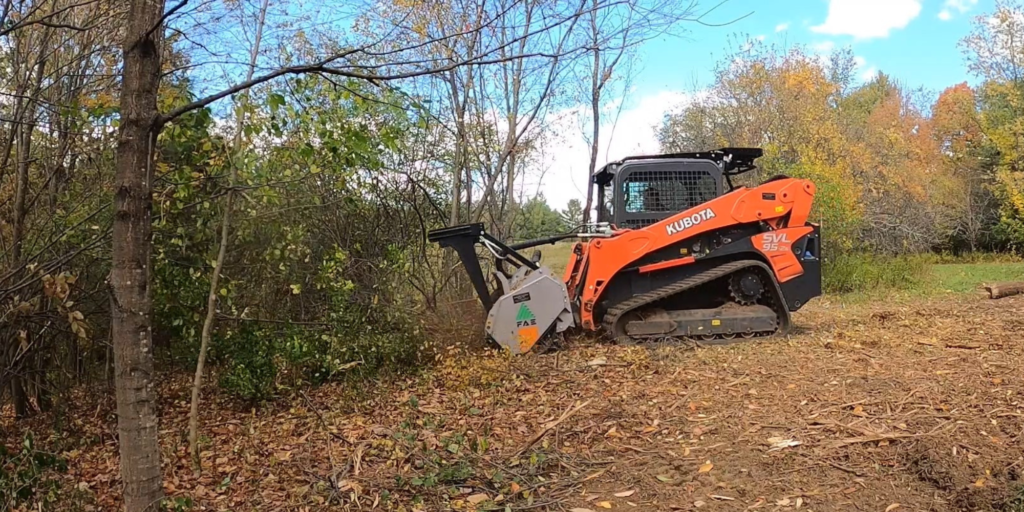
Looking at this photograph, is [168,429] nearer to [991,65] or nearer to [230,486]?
[230,486]

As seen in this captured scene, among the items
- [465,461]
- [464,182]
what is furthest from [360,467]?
[464,182]

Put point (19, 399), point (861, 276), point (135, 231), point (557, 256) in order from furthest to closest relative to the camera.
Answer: point (861, 276) → point (557, 256) → point (19, 399) → point (135, 231)

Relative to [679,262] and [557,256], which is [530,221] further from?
[679,262]

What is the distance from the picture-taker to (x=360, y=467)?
400cm

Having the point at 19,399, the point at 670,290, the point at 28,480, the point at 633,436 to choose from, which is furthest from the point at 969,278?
the point at 28,480

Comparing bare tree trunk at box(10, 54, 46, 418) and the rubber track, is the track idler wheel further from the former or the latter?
bare tree trunk at box(10, 54, 46, 418)

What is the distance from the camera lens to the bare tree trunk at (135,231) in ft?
8.19

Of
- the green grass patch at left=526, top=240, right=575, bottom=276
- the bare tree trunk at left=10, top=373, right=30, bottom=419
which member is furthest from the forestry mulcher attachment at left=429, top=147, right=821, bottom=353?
the bare tree trunk at left=10, top=373, right=30, bottom=419

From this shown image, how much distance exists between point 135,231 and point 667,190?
6.16 meters

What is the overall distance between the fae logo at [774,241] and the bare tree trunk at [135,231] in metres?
6.30

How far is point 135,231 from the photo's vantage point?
252cm

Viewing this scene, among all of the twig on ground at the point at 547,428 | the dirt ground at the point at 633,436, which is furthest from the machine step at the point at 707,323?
the twig on ground at the point at 547,428

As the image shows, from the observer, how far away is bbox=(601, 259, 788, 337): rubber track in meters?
7.06

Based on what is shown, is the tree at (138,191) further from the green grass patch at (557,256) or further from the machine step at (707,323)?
the green grass patch at (557,256)
